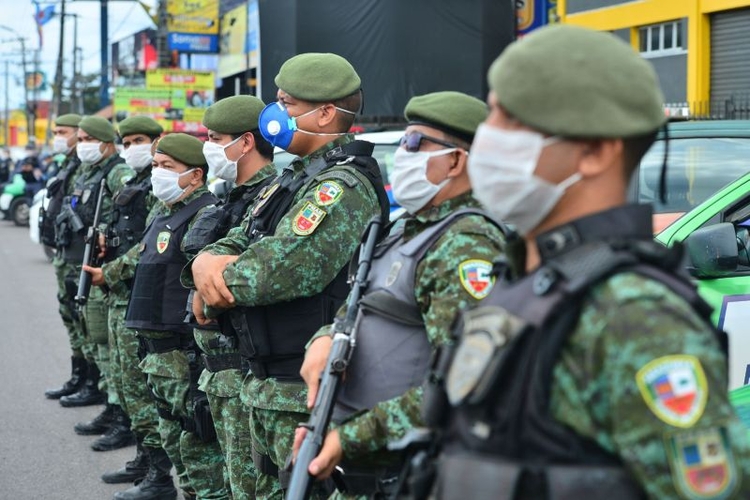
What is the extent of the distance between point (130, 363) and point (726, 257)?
3475 mm

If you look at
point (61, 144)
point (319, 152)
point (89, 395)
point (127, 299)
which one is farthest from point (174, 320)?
point (61, 144)

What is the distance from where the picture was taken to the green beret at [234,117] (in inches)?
192

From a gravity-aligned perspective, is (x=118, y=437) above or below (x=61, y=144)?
below

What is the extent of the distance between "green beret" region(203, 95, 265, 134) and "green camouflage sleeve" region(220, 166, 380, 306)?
1.24m

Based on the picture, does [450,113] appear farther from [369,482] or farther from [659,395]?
[659,395]

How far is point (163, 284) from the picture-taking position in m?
→ 5.45

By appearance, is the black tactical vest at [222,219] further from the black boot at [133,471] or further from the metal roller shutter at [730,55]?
the metal roller shutter at [730,55]

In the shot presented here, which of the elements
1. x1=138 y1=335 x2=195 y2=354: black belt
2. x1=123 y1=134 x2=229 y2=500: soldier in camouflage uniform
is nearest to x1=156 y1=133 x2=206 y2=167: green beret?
x1=123 y1=134 x2=229 y2=500: soldier in camouflage uniform

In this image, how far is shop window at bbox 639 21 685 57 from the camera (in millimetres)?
17359

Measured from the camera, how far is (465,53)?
15672 millimetres

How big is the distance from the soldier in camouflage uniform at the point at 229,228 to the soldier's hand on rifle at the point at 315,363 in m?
1.27

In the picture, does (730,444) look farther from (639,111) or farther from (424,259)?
(424,259)

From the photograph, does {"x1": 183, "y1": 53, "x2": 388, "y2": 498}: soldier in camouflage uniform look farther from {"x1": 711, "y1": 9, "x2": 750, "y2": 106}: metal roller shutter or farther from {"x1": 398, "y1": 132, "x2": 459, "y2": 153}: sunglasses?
{"x1": 711, "y1": 9, "x2": 750, "y2": 106}: metal roller shutter

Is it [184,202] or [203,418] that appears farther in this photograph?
[184,202]
